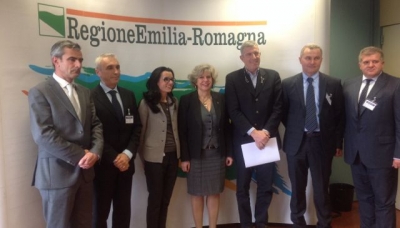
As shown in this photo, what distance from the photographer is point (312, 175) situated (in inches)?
120

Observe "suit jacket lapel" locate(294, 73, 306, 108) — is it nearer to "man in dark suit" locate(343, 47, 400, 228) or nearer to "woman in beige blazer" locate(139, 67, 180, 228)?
"man in dark suit" locate(343, 47, 400, 228)

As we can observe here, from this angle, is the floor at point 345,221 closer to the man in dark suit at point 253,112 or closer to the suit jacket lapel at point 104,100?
the man in dark suit at point 253,112

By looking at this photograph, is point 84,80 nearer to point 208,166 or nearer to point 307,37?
point 208,166

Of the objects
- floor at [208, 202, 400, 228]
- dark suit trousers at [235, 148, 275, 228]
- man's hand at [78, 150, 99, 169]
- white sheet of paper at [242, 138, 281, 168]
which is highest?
man's hand at [78, 150, 99, 169]

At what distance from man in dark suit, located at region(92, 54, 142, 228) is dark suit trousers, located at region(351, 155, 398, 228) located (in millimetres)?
1924

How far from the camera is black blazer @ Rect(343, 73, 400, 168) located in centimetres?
269

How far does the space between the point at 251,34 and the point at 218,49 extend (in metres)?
0.37

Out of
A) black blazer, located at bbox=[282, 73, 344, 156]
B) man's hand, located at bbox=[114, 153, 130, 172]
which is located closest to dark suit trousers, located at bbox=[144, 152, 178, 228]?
man's hand, located at bbox=[114, 153, 130, 172]

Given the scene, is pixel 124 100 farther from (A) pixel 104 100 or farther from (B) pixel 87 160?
(B) pixel 87 160

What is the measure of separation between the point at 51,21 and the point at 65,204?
146 cm

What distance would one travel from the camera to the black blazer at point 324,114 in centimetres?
293

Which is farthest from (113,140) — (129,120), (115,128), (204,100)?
(204,100)

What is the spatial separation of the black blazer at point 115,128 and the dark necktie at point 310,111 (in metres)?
1.45

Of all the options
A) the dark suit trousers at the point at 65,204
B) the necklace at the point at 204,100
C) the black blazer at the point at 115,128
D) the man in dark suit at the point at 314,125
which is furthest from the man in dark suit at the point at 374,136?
the dark suit trousers at the point at 65,204
